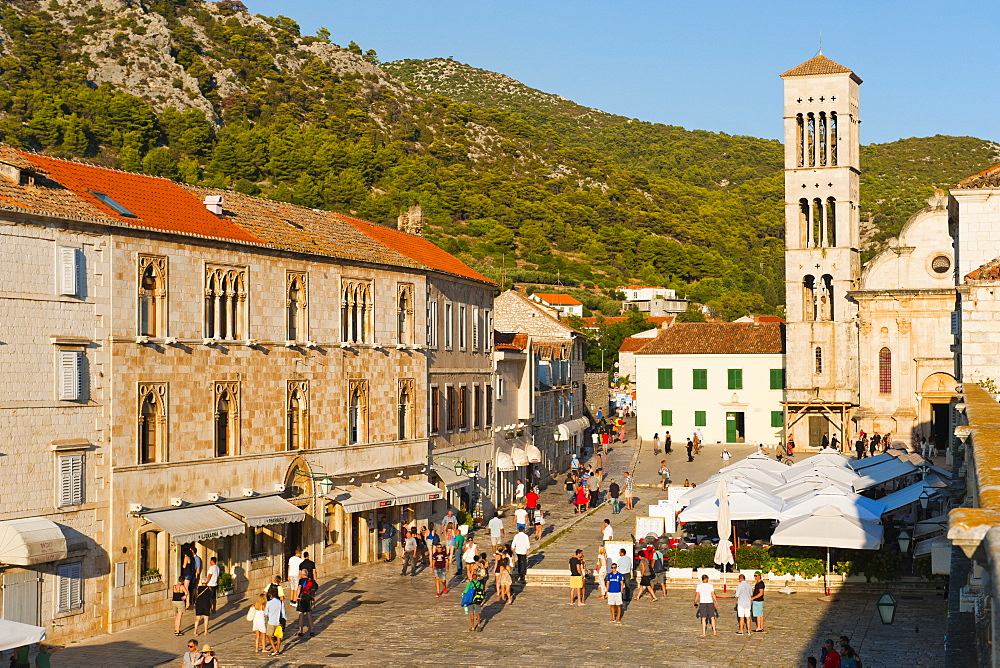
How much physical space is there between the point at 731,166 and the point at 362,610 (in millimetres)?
174224

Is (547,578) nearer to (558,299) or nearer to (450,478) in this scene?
(450,478)

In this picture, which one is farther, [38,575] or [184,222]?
[184,222]

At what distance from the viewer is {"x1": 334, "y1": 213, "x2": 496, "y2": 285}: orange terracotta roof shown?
41.2 m

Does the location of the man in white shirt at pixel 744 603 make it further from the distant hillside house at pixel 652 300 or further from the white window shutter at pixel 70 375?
the distant hillside house at pixel 652 300

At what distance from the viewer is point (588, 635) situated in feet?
81.8

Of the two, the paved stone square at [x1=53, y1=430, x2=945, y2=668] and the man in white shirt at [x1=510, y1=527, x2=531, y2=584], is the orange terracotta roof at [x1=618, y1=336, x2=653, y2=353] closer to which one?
the man in white shirt at [x1=510, y1=527, x2=531, y2=584]

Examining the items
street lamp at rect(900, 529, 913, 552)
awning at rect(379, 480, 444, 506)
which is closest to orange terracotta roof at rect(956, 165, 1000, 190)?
street lamp at rect(900, 529, 913, 552)

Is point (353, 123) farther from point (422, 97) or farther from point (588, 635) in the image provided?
point (588, 635)

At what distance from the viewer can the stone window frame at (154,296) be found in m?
28.1

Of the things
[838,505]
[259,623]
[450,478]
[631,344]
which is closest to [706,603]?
[838,505]

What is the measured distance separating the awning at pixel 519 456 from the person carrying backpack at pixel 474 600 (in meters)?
23.3

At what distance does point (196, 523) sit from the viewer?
91.3 ft

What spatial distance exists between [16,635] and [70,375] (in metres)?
9.35

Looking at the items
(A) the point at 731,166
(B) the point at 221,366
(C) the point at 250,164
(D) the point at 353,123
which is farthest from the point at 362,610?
(A) the point at 731,166
